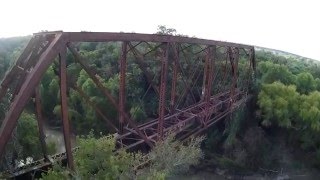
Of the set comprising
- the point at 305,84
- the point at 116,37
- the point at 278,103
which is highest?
the point at 116,37

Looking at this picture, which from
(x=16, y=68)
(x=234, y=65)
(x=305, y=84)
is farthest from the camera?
(x=305, y=84)

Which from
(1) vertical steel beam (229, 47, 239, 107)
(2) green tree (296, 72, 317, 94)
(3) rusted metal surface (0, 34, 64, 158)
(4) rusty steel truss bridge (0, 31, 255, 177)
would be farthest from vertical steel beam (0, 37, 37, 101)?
(2) green tree (296, 72, 317, 94)

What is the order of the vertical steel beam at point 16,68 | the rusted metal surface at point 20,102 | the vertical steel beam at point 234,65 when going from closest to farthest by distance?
the rusted metal surface at point 20,102 < the vertical steel beam at point 16,68 < the vertical steel beam at point 234,65

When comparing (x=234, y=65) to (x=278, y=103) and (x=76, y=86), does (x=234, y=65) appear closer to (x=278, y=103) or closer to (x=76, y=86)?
(x=278, y=103)

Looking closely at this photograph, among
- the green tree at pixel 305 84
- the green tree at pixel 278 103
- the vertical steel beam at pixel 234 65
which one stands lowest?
the green tree at pixel 278 103

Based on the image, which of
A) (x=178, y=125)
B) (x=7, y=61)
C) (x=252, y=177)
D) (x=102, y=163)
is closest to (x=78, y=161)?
(x=102, y=163)

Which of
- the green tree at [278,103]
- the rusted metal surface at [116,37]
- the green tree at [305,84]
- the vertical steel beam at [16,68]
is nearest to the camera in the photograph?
the rusted metal surface at [116,37]

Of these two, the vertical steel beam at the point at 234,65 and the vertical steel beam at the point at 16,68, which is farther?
the vertical steel beam at the point at 234,65

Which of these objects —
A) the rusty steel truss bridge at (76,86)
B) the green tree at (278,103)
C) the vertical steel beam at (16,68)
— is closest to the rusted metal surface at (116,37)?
the rusty steel truss bridge at (76,86)

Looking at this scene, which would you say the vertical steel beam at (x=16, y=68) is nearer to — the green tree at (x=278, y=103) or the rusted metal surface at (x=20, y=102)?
the rusted metal surface at (x=20, y=102)

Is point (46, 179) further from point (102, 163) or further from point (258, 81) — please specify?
point (258, 81)

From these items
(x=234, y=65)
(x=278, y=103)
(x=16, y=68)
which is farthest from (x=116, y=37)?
(x=278, y=103)
